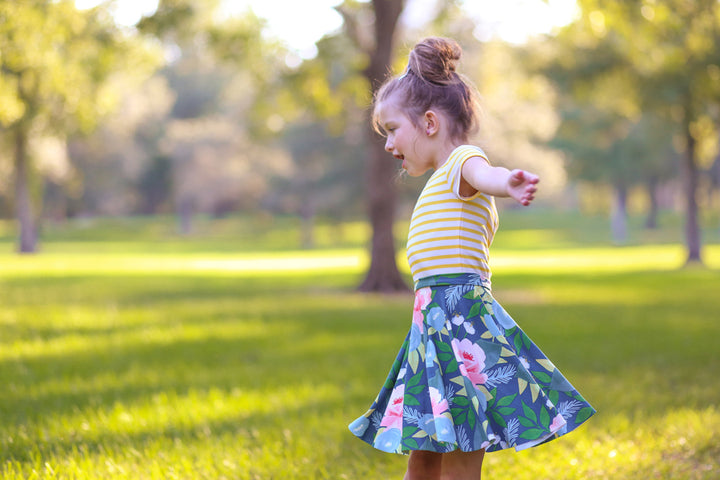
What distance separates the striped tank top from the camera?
281 centimetres

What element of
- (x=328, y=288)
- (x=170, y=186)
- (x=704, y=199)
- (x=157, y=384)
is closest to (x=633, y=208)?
(x=704, y=199)

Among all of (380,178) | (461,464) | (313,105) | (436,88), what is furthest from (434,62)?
(313,105)

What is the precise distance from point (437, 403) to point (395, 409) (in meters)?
0.19

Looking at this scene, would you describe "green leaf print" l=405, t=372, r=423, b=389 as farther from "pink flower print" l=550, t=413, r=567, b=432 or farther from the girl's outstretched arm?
the girl's outstretched arm

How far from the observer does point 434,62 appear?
289 cm

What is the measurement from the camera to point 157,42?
16.0 m

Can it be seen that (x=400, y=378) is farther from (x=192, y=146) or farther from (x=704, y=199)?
(x=704, y=199)

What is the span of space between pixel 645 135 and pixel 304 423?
135ft

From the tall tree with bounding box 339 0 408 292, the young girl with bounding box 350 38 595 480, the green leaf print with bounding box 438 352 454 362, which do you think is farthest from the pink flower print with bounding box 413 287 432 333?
the tall tree with bounding box 339 0 408 292

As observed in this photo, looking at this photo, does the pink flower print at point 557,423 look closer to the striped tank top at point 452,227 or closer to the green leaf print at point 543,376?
the green leaf print at point 543,376

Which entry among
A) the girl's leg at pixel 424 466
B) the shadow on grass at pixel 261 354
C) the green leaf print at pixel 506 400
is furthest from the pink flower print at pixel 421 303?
the shadow on grass at pixel 261 354

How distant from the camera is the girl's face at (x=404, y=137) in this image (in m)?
2.92

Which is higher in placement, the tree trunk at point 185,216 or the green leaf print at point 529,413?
the green leaf print at point 529,413

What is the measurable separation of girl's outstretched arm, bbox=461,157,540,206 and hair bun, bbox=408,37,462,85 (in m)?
0.39
